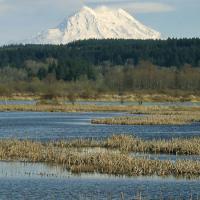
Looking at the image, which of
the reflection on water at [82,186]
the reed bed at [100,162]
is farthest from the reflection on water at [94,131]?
the reflection on water at [82,186]

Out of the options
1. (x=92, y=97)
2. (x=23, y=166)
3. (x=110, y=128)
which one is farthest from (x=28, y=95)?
(x=23, y=166)

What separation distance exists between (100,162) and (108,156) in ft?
3.79

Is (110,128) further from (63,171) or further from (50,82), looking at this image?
(50,82)

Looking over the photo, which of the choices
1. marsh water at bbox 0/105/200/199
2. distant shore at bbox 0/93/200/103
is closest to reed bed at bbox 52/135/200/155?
marsh water at bbox 0/105/200/199

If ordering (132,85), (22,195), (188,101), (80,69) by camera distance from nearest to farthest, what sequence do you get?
(22,195) < (188,101) < (132,85) < (80,69)

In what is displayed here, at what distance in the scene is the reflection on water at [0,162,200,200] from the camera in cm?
2505

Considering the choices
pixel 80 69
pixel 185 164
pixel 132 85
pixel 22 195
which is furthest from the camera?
pixel 80 69

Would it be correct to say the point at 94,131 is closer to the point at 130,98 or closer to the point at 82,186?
the point at 82,186

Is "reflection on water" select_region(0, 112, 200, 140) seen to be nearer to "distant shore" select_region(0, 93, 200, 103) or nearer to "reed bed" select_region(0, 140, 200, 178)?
"reed bed" select_region(0, 140, 200, 178)

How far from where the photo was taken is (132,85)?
174m

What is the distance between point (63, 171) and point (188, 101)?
3535 inches

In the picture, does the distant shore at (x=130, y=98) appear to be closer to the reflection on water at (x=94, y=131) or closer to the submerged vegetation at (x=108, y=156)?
the reflection on water at (x=94, y=131)

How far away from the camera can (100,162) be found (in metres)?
30.9

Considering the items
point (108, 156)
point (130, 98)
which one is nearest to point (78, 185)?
point (108, 156)
